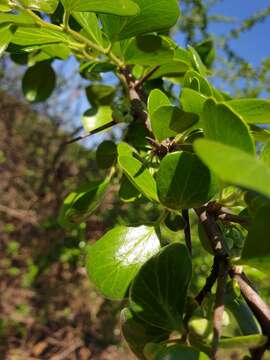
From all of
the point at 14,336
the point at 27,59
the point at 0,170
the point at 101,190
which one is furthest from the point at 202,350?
the point at 0,170

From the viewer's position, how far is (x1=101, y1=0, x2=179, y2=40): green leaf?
0.60 metres

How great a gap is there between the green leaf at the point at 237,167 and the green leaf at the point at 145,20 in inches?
15.6

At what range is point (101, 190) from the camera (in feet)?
2.43

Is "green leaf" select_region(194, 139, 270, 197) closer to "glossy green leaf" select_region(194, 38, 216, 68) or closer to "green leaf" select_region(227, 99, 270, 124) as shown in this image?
"green leaf" select_region(227, 99, 270, 124)

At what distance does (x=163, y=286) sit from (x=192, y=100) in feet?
0.65

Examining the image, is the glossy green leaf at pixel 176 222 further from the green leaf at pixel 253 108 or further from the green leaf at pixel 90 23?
the green leaf at pixel 90 23

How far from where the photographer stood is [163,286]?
46 centimetres

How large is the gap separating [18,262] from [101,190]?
2419 mm

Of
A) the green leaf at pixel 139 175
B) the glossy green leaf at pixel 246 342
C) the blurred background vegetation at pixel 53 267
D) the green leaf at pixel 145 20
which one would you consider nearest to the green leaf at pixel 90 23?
the green leaf at pixel 145 20

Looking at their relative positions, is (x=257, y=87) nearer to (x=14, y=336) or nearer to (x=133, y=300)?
(x=14, y=336)

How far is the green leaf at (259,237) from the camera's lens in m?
0.38

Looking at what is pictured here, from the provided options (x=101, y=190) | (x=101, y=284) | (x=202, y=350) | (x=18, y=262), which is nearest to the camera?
(x=202, y=350)

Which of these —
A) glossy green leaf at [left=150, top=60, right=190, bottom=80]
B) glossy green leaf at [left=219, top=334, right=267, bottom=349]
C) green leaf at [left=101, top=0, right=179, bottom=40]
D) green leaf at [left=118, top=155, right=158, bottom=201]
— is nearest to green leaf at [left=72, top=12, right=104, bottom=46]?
green leaf at [left=101, top=0, right=179, bottom=40]

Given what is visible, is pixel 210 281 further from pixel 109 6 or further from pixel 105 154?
pixel 105 154
